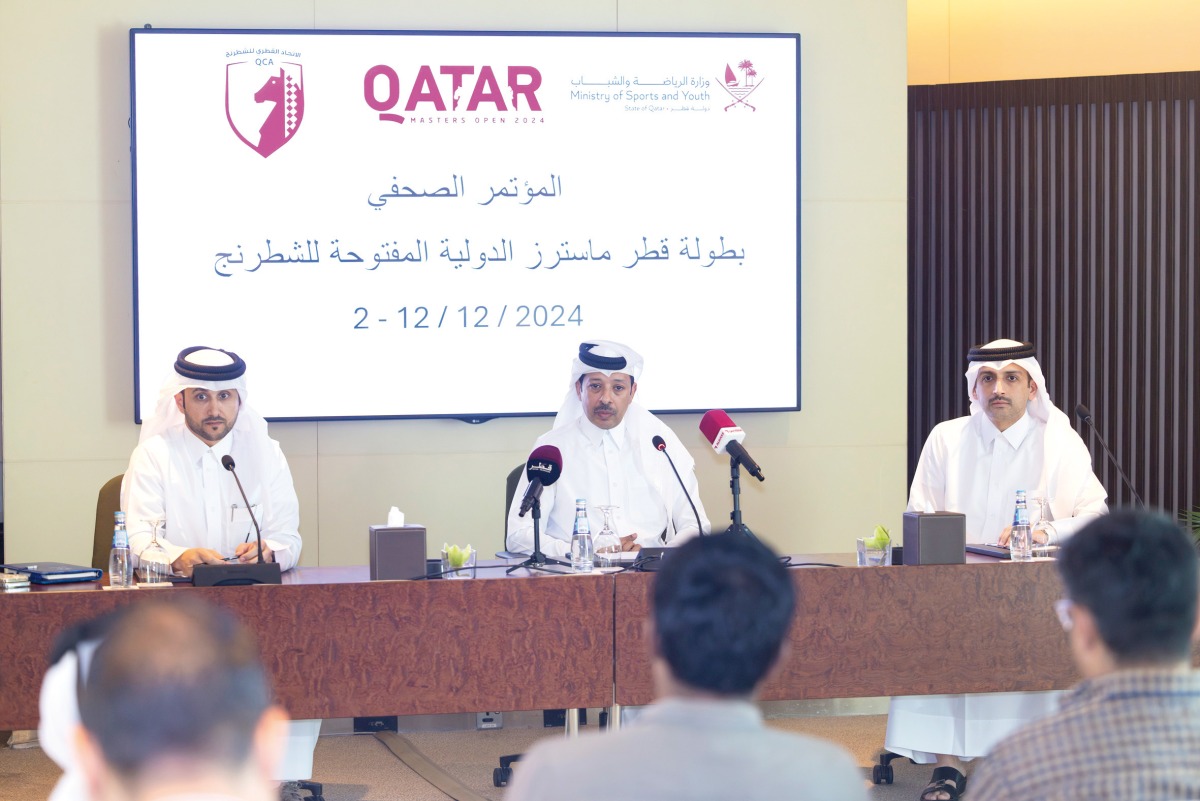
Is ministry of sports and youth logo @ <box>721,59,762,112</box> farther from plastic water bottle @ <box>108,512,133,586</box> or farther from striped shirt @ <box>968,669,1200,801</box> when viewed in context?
striped shirt @ <box>968,669,1200,801</box>

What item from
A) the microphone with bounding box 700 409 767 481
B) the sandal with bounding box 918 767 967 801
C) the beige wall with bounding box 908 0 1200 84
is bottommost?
the sandal with bounding box 918 767 967 801

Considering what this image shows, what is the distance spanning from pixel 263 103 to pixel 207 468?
4.78 feet

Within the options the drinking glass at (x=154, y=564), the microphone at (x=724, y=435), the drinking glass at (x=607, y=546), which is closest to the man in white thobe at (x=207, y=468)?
the drinking glass at (x=154, y=564)

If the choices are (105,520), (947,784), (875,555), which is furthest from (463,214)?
(947,784)

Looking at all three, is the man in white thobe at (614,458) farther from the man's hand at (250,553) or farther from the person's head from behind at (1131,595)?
the person's head from behind at (1131,595)

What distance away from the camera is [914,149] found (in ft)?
20.5

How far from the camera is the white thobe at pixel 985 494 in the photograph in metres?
3.92

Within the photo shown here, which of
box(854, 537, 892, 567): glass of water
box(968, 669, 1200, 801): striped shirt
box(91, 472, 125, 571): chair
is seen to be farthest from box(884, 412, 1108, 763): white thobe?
box(91, 472, 125, 571): chair

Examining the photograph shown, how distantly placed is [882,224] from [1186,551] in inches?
145

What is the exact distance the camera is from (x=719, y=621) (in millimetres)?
1383

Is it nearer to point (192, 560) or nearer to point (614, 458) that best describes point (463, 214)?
point (614, 458)

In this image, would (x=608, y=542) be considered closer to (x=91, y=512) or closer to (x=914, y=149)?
(x=91, y=512)

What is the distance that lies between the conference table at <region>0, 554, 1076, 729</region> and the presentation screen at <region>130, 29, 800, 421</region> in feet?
4.91

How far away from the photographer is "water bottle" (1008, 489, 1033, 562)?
11.8 ft
